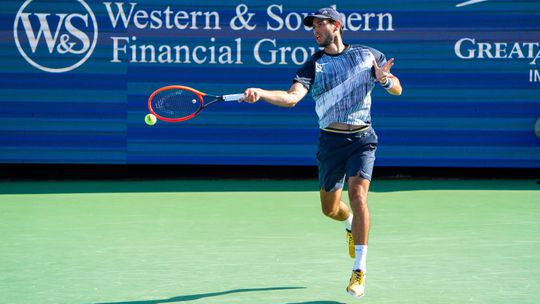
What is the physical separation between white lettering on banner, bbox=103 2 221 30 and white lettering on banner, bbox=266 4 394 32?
67cm

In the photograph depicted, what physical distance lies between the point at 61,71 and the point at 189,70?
4.84 ft

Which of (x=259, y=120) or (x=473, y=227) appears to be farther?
(x=259, y=120)

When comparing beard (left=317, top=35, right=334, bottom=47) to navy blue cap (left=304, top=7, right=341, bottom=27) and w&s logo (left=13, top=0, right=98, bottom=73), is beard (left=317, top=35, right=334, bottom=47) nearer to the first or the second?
navy blue cap (left=304, top=7, right=341, bottom=27)

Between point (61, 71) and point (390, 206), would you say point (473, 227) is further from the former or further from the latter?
point (61, 71)

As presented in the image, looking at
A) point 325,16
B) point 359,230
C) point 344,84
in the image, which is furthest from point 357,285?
point 325,16

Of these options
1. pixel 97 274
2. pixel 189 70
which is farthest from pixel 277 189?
pixel 97 274

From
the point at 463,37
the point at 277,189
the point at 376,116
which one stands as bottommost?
the point at 277,189

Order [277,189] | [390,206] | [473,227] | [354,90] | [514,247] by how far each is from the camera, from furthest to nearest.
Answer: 1. [277,189]
2. [390,206]
3. [473,227]
4. [514,247]
5. [354,90]

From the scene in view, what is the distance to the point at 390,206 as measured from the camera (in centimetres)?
1022

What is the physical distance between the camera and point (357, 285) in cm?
605

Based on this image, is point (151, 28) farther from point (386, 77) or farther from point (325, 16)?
point (386, 77)

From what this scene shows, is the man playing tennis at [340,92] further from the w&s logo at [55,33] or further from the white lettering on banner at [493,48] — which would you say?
the w&s logo at [55,33]

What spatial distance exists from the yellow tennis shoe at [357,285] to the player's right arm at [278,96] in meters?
1.08

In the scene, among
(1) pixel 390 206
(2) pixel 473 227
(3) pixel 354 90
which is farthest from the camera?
(1) pixel 390 206
